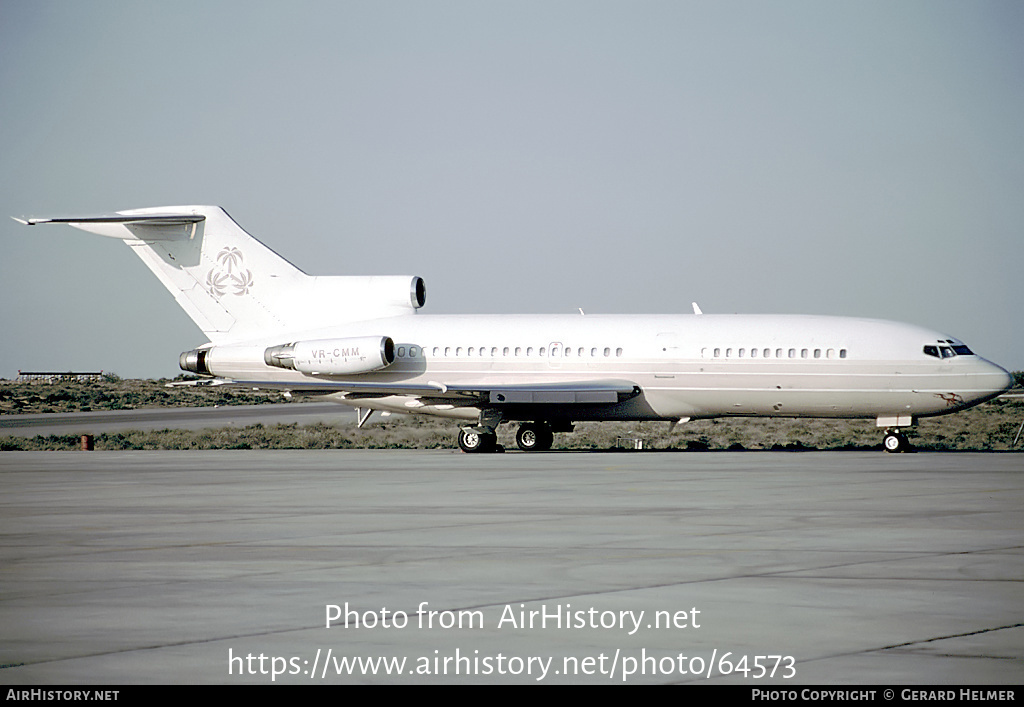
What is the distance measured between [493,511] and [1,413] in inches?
2222

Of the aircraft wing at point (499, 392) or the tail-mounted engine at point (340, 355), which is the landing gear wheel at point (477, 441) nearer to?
the aircraft wing at point (499, 392)

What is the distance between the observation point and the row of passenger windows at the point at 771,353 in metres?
30.8

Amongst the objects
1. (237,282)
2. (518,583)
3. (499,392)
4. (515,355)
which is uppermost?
(237,282)

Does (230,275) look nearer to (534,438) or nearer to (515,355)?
(515,355)

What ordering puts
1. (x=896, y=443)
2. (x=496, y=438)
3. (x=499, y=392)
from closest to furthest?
(x=896, y=443) < (x=499, y=392) < (x=496, y=438)

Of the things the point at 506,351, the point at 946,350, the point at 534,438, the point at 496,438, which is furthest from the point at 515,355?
the point at 946,350

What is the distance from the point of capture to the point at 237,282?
36.0 metres

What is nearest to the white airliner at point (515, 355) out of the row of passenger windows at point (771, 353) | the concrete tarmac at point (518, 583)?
the row of passenger windows at point (771, 353)

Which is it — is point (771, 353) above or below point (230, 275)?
below

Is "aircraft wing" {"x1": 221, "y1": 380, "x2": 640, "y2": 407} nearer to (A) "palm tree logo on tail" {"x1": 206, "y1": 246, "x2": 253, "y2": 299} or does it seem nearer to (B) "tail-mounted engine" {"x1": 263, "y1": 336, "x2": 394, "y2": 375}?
(B) "tail-mounted engine" {"x1": 263, "y1": 336, "x2": 394, "y2": 375}

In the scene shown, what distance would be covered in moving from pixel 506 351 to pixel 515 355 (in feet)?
1.00

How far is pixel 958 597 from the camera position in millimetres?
9383

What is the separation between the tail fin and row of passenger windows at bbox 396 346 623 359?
226 centimetres
